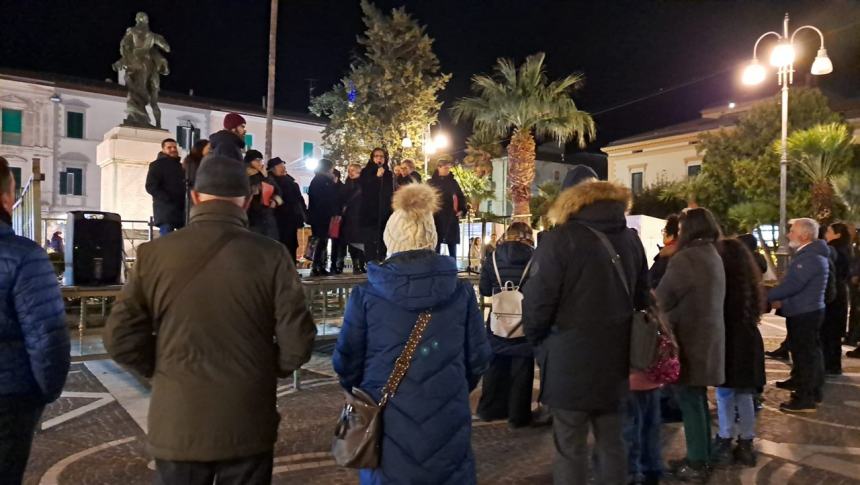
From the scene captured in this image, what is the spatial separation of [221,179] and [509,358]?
426cm

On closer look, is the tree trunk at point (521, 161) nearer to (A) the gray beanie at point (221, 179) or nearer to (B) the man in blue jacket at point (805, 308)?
(B) the man in blue jacket at point (805, 308)

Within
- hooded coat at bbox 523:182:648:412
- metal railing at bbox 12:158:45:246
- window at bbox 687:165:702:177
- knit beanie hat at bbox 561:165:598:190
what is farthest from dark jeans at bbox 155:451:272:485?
window at bbox 687:165:702:177

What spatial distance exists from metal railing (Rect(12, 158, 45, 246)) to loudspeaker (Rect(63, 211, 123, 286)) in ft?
1.16

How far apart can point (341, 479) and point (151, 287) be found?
8.96 feet

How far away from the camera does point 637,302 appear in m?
4.12

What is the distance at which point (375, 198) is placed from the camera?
32.0 ft

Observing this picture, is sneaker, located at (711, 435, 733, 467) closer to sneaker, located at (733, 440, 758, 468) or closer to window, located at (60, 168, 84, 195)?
sneaker, located at (733, 440, 758, 468)

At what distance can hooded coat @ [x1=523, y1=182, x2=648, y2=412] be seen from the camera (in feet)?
12.2

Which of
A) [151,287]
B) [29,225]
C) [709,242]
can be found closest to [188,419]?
[151,287]

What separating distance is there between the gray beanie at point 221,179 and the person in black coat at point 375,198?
6.82 meters

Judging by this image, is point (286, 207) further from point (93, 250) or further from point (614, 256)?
point (614, 256)

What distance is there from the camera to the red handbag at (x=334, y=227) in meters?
10.4

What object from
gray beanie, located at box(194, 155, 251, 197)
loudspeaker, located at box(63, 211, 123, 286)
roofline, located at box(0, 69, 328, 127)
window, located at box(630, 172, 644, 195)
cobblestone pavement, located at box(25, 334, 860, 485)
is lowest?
cobblestone pavement, located at box(25, 334, 860, 485)

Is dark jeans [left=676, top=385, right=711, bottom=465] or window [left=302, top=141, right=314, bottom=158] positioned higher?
window [left=302, top=141, right=314, bottom=158]
